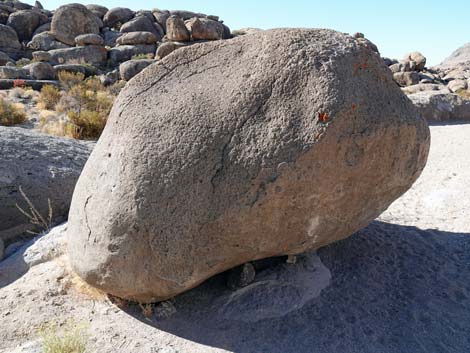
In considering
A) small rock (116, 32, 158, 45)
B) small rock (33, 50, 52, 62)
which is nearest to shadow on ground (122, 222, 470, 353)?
small rock (33, 50, 52, 62)

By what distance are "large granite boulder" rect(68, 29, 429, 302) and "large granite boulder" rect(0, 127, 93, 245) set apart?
1.78 metres

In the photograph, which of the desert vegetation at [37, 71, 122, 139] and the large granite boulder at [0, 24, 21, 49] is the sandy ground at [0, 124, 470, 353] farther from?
the large granite boulder at [0, 24, 21, 49]

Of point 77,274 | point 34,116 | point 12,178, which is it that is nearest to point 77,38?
point 34,116

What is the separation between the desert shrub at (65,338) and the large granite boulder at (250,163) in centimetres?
29

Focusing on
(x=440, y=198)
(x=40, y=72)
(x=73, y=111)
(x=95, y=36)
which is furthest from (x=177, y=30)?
(x=440, y=198)

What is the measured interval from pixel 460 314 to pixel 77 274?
2389mm

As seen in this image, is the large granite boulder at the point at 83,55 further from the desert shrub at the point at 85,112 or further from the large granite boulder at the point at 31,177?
the large granite boulder at the point at 31,177

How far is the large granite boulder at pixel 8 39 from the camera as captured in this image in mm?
23481

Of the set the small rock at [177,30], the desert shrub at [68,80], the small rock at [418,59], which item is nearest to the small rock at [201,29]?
the small rock at [177,30]

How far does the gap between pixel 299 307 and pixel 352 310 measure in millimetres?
314

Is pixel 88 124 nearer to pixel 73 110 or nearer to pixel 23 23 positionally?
pixel 73 110

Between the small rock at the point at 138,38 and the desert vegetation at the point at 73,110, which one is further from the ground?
the small rock at the point at 138,38

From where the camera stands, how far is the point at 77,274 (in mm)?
2910

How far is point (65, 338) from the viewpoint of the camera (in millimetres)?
2281
